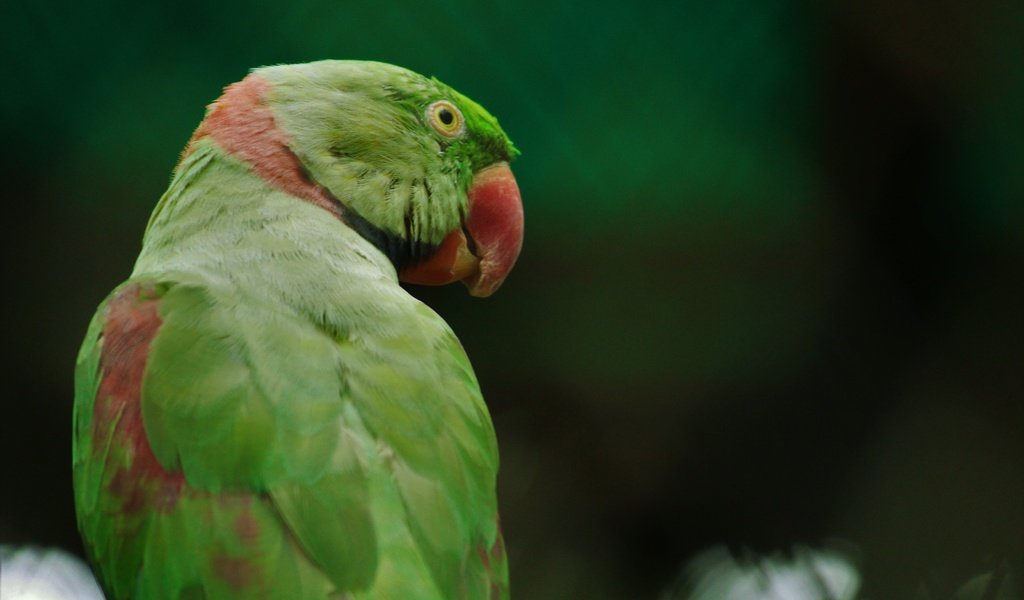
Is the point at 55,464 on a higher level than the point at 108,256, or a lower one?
lower

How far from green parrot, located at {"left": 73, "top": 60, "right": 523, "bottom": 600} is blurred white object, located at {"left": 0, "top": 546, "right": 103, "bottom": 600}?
1055 mm

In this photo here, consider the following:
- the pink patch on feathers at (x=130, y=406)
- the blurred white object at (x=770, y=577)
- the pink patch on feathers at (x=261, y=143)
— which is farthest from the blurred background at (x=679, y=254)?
the pink patch on feathers at (x=130, y=406)

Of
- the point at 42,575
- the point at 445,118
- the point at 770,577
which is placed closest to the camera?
the point at 445,118

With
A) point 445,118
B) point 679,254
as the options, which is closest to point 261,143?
point 445,118

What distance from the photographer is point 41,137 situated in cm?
227

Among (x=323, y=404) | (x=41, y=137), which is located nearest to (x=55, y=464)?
(x=41, y=137)

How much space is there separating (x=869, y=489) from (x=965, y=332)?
1.56 feet

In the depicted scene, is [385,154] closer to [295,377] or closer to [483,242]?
[483,242]

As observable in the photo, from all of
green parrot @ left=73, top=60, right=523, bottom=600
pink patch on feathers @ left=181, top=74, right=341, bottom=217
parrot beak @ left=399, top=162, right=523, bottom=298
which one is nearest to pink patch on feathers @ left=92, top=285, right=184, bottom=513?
green parrot @ left=73, top=60, right=523, bottom=600

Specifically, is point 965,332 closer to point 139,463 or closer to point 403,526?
Answer: point 403,526

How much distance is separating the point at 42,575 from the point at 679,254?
167 cm

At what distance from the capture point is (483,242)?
1.79 meters

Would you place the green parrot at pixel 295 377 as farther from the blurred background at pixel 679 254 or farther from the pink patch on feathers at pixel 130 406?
the blurred background at pixel 679 254

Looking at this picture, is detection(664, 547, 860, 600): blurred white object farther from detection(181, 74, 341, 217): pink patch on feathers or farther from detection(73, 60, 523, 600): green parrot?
detection(181, 74, 341, 217): pink patch on feathers
